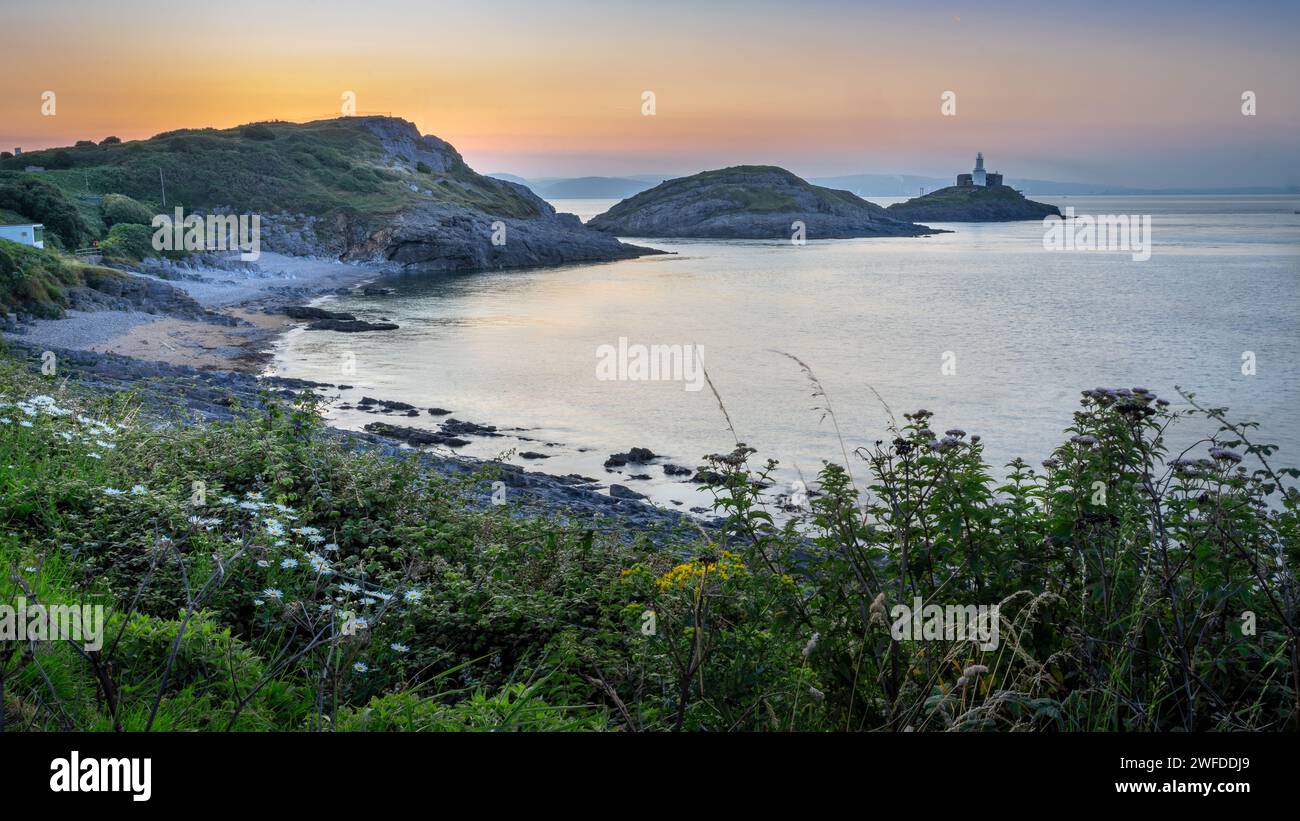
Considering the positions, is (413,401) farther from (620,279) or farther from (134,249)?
(620,279)

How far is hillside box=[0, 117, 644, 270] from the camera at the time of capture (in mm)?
91438

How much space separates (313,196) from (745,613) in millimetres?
106263

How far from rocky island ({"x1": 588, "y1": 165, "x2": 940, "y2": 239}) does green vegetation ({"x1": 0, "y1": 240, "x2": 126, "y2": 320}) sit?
130967 millimetres

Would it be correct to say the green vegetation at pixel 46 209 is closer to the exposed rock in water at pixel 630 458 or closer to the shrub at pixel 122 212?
the shrub at pixel 122 212

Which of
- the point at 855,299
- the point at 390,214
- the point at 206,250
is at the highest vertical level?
the point at 390,214

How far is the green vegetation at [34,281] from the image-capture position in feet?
117

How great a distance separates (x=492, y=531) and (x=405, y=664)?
269 cm

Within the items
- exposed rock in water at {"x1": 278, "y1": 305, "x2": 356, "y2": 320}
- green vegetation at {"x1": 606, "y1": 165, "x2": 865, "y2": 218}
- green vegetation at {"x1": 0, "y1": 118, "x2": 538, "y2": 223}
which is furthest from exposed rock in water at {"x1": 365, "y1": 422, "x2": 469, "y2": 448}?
green vegetation at {"x1": 606, "y1": 165, "x2": 865, "y2": 218}

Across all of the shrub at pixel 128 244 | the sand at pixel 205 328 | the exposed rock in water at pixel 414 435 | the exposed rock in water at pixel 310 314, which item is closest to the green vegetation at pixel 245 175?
the shrub at pixel 128 244

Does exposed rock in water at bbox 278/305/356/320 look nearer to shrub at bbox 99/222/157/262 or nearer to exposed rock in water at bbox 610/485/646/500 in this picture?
shrub at bbox 99/222/157/262

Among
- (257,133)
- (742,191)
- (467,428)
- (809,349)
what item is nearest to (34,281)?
(467,428)

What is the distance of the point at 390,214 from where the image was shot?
9738cm

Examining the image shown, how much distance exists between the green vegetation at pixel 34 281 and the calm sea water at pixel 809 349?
8.64 meters
